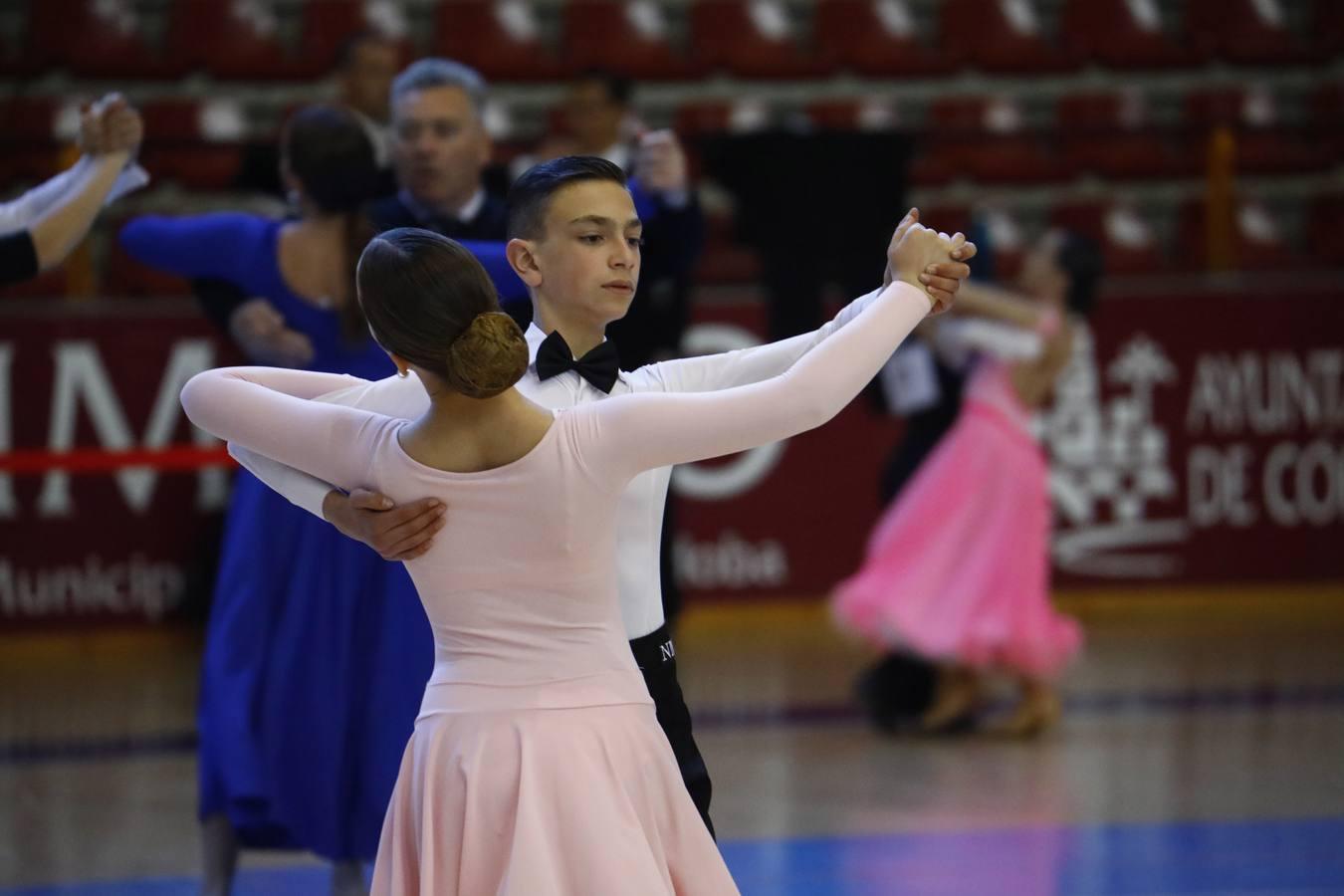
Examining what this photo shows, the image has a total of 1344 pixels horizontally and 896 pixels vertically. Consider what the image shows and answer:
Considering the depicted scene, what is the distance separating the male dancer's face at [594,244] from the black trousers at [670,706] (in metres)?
0.47

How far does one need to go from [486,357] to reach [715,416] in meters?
0.27

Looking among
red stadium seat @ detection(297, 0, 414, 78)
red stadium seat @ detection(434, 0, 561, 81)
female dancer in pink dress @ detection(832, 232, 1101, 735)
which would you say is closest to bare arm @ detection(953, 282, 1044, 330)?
female dancer in pink dress @ detection(832, 232, 1101, 735)

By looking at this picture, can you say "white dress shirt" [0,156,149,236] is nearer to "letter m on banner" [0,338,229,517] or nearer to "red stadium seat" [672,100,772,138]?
"letter m on banner" [0,338,229,517]

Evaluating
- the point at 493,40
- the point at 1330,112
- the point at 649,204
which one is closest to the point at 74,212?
the point at 649,204

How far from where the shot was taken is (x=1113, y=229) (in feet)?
32.1

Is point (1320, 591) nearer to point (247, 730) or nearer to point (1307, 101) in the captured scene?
point (1307, 101)

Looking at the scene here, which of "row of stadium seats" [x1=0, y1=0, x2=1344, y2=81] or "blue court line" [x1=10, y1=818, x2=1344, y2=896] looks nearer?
"blue court line" [x1=10, y1=818, x2=1344, y2=896]

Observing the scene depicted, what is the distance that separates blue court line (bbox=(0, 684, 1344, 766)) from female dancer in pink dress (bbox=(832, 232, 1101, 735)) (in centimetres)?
36

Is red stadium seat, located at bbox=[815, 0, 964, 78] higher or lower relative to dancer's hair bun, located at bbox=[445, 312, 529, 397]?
higher

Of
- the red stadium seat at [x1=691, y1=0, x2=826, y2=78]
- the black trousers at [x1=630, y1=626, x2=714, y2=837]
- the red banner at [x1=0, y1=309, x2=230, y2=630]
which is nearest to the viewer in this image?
the black trousers at [x1=630, y1=626, x2=714, y2=837]

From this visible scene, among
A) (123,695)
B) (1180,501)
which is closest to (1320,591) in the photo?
(1180,501)

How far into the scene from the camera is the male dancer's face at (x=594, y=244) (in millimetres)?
2590

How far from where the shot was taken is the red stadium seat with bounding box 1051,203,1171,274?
31.6ft

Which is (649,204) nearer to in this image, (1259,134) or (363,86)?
(363,86)
